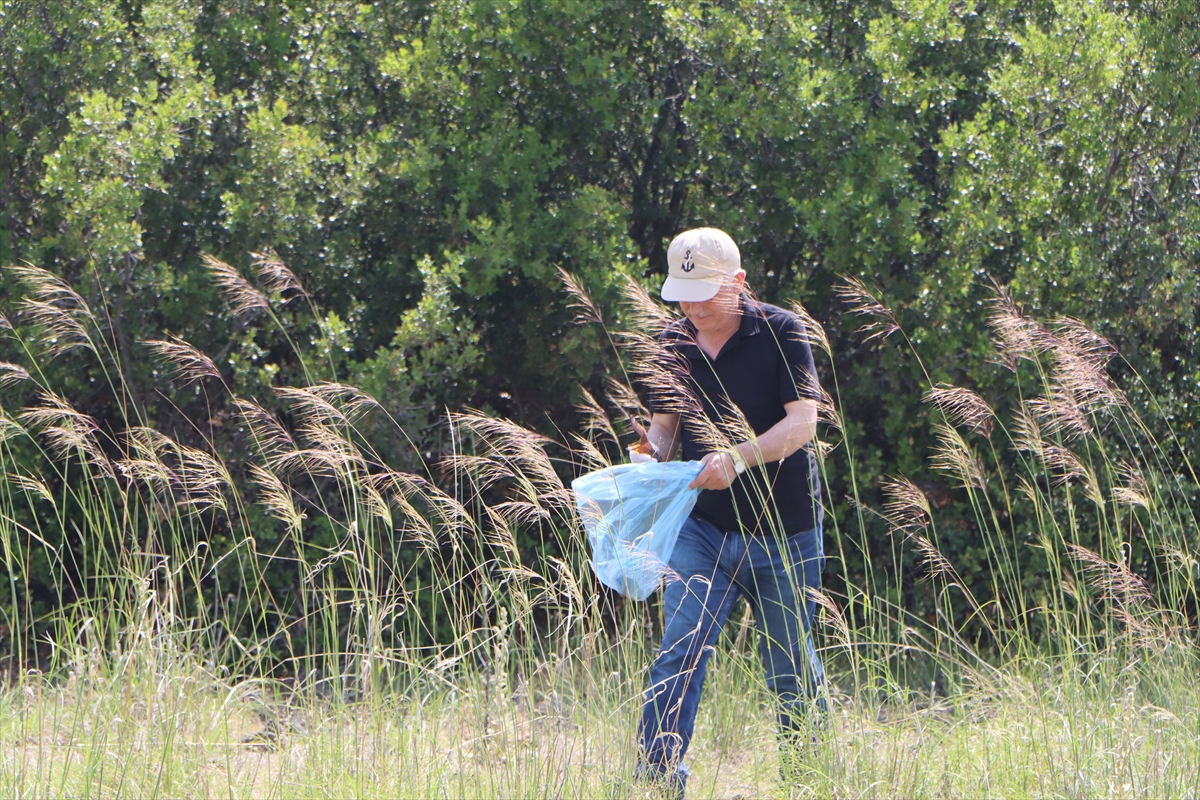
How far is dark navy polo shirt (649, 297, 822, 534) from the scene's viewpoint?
3.58 metres

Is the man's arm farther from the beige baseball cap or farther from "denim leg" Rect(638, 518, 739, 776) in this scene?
the beige baseball cap

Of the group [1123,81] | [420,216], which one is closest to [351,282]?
[420,216]

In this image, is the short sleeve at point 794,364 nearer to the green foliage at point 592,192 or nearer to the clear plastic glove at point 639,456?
the clear plastic glove at point 639,456

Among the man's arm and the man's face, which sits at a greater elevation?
the man's face

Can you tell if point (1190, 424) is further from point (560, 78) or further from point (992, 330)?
point (560, 78)

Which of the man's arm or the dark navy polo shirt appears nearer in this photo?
the man's arm

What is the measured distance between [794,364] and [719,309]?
0.28 m

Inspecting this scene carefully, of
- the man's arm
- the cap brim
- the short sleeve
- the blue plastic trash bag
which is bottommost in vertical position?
the blue plastic trash bag

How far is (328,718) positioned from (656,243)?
358 cm

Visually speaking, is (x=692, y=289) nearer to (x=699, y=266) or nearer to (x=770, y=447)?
(x=699, y=266)

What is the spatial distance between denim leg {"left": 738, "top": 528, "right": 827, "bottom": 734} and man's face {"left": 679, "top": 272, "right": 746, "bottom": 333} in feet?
2.23

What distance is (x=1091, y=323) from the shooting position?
5.72 metres

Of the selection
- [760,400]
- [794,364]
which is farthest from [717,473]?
[794,364]

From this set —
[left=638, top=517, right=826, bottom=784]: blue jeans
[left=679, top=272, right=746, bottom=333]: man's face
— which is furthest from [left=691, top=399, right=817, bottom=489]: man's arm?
[left=679, top=272, right=746, bottom=333]: man's face
